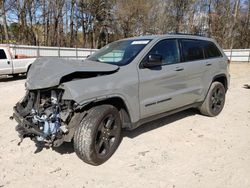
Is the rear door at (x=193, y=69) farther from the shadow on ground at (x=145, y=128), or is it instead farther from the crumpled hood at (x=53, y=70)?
the crumpled hood at (x=53, y=70)

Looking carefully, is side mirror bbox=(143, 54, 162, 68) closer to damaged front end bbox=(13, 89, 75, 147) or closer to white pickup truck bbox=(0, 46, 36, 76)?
damaged front end bbox=(13, 89, 75, 147)

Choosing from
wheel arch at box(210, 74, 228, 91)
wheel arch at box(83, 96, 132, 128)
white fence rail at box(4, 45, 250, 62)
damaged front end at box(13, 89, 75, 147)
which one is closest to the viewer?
damaged front end at box(13, 89, 75, 147)

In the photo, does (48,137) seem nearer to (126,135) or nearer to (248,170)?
(126,135)

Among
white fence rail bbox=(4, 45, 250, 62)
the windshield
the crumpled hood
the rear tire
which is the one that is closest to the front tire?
the crumpled hood

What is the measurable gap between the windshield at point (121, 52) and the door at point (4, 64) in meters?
9.62

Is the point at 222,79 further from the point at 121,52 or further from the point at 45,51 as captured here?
the point at 45,51

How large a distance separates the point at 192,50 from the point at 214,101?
1417mm

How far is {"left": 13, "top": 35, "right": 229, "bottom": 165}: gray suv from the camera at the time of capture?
12.0 ft

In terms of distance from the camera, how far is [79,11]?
30.7m

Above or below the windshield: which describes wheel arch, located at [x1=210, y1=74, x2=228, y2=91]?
below

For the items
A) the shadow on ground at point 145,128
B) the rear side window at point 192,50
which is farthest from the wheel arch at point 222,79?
the shadow on ground at point 145,128

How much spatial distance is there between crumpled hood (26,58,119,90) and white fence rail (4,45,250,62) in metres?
12.3

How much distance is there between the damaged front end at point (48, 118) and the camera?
3.63m

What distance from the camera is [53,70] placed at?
376 cm
